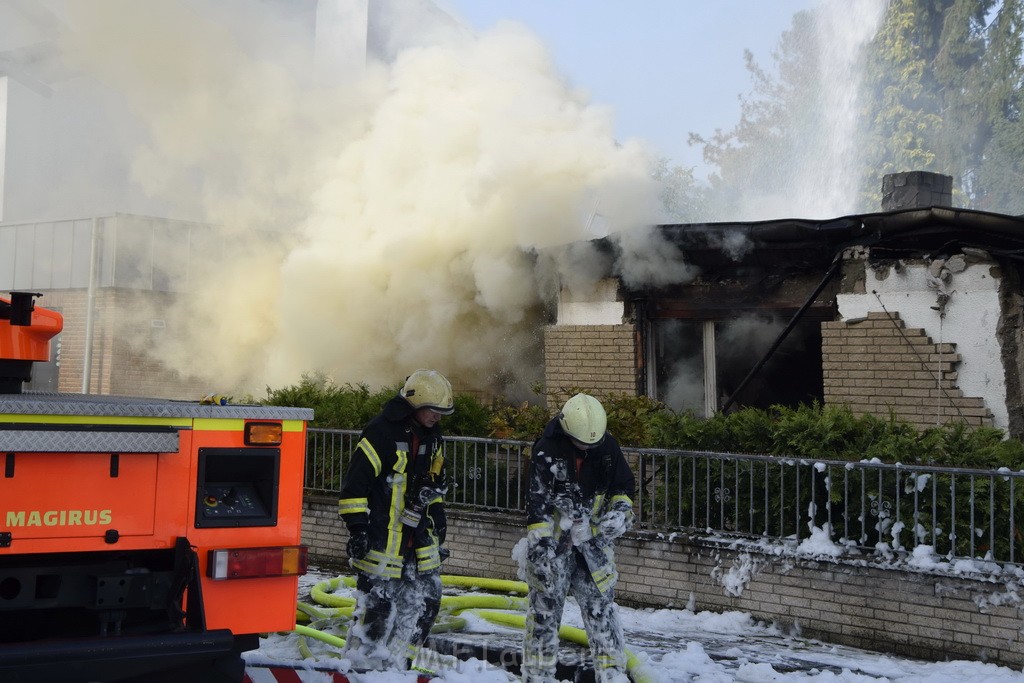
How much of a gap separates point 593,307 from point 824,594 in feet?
17.1

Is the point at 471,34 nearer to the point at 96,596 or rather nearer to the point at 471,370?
the point at 471,370

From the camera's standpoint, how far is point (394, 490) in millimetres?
5906

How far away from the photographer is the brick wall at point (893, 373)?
32.0ft

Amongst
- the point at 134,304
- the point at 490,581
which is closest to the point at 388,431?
the point at 490,581

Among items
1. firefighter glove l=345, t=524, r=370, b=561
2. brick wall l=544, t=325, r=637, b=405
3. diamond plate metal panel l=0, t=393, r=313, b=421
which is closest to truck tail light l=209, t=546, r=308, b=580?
diamond plate metal panel l=0, t=393, r=313, b=421

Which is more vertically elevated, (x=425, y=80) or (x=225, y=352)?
(x=425, y=80)

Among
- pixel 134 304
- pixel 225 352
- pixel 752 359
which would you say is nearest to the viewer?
pixel 752 359

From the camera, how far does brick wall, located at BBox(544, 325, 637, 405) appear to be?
11.7 m

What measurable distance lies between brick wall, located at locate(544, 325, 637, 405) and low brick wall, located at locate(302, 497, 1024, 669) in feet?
8.99

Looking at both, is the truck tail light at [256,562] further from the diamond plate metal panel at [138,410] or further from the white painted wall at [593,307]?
the white painted wall at [593,307]

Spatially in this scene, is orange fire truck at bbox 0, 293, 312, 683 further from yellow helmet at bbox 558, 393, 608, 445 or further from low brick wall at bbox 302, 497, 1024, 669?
low brick wall at bbox 302, 497, 1024, 669

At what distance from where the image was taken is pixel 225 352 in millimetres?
17781

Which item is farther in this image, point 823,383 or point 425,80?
point 425,80

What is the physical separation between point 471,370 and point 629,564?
17.7 ft
